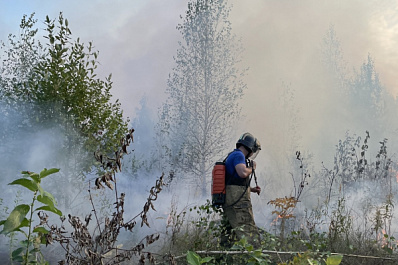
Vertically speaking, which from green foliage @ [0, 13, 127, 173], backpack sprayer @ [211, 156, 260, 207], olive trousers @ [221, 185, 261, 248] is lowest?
A: olive trousers @ [221, 185, 261, 248]

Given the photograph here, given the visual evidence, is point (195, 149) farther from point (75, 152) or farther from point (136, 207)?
point (75, 152)

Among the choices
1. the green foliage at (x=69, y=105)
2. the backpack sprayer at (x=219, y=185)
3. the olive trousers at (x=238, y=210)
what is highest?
the green foliage at (x=69, y=105)

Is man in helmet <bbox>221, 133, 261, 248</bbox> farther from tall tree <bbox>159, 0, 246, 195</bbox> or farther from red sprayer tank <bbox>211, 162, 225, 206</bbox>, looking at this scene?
tall tree <bbox>159, 0, 246, 195</bbox>

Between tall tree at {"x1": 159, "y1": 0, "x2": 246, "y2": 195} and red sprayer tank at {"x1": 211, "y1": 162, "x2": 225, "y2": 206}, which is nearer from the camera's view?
red sprayer tank at {"x1": 211, "y1": 162, "x2": 225, "y2": 206}

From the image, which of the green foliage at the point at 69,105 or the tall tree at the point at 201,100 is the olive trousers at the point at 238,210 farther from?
the tall tree at the point at 201,100

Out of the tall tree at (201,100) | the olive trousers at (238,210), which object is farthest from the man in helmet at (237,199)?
the tall tree at (201,100)

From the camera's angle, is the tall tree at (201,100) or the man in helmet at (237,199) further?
the tall tree at (201,100)

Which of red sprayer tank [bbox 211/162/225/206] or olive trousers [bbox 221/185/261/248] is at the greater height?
red sprayer tank [bbox 211/162/225/206]

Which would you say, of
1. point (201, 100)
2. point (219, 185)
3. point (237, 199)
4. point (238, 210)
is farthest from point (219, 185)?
point (201, 100)

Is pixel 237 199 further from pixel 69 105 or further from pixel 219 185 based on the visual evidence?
pixel 69 105

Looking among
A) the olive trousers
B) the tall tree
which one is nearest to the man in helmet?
the olive trousers

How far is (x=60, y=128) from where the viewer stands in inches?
273

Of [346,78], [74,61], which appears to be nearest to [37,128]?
[74,61]

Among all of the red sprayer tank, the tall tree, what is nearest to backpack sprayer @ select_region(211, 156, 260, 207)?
the red sprayer tank
